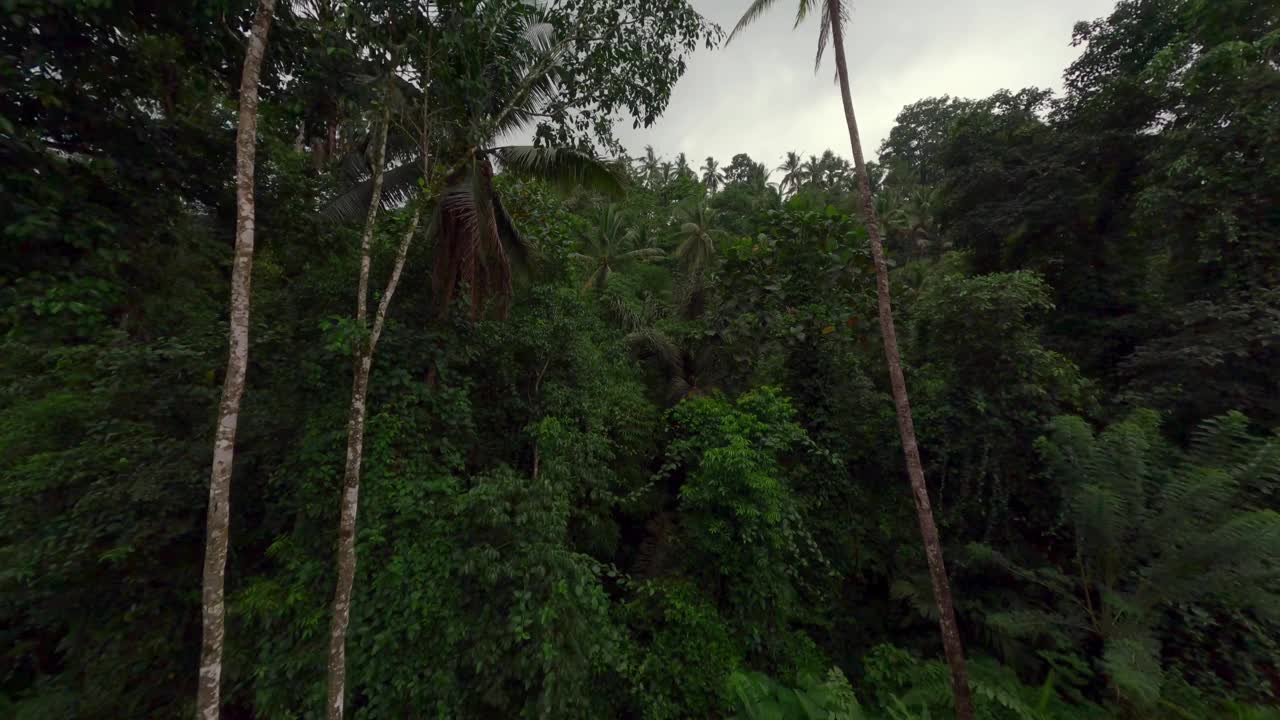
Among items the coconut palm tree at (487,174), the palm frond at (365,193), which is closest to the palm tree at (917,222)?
the coconut palm tree at (487,174)

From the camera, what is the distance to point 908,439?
5.71 metres

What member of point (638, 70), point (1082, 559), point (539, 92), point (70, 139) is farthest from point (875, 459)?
point (70, 139)

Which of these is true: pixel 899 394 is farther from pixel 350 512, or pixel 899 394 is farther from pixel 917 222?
pixel 917 222

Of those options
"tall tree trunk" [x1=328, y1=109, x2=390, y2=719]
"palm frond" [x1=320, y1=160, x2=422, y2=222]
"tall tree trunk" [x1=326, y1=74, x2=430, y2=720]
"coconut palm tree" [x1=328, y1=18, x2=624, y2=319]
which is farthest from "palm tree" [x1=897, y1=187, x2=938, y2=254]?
"tall tree trunk" [x1=328, y1=109, x2=390, y2=719]

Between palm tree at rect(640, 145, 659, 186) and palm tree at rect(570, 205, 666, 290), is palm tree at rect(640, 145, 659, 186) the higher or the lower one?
the higher one

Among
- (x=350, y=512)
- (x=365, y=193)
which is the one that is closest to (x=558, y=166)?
(x=365, y=193)

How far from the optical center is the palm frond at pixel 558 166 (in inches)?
270

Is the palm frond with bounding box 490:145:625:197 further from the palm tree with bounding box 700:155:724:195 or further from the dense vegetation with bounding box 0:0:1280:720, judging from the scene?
the palm tree with bounding box 700:155:724:195

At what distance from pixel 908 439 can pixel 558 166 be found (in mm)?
6591

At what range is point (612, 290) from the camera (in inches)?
565

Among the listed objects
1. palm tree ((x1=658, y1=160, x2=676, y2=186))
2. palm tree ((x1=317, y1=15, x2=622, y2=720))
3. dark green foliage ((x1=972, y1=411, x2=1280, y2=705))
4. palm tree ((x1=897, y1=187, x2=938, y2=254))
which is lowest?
dark green foliage ((x1=972, y1=411, x2=1280, y2=705))

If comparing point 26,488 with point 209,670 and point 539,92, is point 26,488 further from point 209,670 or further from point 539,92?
point 539,92

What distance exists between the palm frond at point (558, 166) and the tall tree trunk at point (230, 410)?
3166 mm

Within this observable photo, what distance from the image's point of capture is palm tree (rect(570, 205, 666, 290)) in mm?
15609
